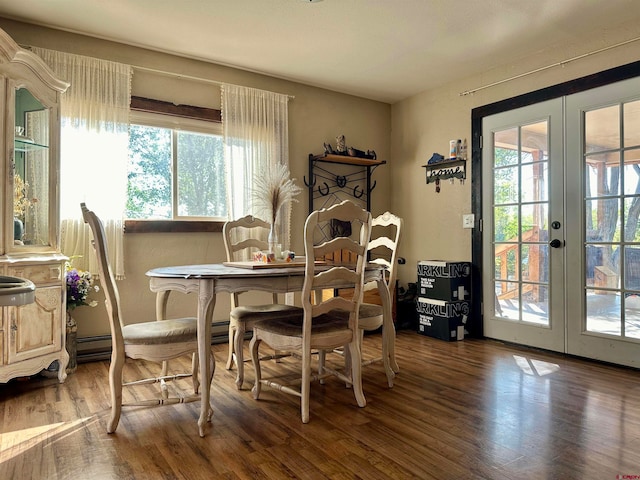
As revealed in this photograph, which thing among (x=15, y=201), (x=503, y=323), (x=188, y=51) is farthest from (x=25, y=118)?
(x=503, y=323)

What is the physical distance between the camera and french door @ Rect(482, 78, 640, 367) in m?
3.33

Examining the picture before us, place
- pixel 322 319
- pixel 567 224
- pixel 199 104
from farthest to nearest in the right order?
pixel 199 104 → pixel 567 224 → pixel 322 319

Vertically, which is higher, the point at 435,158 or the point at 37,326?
the point at 435,158

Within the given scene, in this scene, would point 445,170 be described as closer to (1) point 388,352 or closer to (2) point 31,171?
(1) point 388,352

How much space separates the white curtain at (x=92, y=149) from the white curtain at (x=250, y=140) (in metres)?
0.90

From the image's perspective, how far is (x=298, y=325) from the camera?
8.18 feet

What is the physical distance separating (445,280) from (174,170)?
2697 mm

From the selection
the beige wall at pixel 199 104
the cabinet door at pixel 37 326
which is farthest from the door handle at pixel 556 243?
the cabinet door at pixel 37 326

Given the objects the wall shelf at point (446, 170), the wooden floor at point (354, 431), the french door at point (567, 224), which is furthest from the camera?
the wall shelf at point (446, 170)

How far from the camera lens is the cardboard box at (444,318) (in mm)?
4219

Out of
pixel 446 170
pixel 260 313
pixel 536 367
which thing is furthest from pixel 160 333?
pixel 446 170

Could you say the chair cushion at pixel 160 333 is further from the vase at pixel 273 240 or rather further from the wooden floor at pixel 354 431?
the vase at pixel 273 240

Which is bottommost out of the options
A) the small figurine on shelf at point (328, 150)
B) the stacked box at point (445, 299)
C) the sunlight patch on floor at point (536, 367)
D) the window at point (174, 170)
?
the sunlight patch on floor at point (536, 367)

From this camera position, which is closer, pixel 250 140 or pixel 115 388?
A: pixel 115 388
